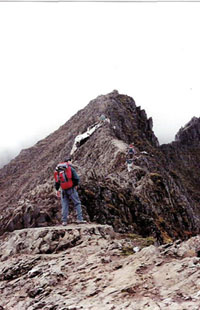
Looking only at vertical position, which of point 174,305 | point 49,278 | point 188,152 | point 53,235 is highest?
point 188,152

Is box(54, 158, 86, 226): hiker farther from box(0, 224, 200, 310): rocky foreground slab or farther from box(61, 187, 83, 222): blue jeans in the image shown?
box(0, 224, 200, 310): rocky foreground slab

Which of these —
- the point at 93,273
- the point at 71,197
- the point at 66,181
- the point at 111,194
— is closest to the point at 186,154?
the point at 111,194

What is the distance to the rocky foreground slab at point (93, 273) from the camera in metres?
6.46

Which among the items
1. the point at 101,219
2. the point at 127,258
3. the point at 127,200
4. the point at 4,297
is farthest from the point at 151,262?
the point at 127,200

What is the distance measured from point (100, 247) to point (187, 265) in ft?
12.4

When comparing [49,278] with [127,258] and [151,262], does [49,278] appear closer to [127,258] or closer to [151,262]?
[127,258]

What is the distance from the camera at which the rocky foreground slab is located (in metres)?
6.46

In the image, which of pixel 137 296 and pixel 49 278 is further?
pixel 49 278

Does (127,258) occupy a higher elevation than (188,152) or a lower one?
lower

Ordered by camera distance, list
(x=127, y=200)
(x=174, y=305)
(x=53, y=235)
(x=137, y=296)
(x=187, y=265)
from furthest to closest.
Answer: (x=127, y=200)
(x=53, y=235)
(x=187, y=265)
(x=137, y=296)
(x=174, y=305)

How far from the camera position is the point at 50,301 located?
7.37 metres

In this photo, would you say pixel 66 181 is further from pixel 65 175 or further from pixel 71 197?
pixel 71 197

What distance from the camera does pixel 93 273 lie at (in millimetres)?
8391

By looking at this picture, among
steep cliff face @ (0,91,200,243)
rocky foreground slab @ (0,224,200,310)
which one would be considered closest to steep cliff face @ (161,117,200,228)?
steep cliff face @ (0,91,200,243)
